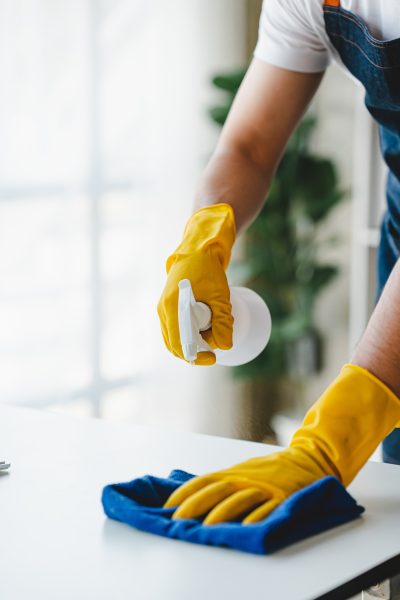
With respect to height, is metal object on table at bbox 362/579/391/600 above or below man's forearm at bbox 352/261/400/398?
below

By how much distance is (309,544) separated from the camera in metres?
1.03

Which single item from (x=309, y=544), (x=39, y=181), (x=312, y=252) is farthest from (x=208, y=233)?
(x=312, y=252)

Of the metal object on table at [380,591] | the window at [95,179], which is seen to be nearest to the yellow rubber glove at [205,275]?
the metal object on table at [380,591]

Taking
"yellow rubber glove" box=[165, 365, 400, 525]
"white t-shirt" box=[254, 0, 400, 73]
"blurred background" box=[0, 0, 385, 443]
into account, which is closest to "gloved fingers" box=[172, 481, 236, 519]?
"yellow rubber glove" box=[165, 365, 400, 525]

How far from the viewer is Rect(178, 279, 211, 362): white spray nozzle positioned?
4.13ft

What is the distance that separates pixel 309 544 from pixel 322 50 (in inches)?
36.2

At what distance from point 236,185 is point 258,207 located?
0.06 m

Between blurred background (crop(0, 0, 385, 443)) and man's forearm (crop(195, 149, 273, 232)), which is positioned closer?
man's forearm (crop(195, 149, 273, 232))

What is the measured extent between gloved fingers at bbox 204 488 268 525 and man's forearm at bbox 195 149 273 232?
0.64 metres

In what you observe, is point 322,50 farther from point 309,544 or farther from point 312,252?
point 312,252

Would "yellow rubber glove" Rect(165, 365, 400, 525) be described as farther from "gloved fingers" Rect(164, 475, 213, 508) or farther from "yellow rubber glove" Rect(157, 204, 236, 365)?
"yellow rubber glove" Rect(157, 204, 236, 365)

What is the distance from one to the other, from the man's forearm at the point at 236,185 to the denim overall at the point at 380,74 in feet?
0.74

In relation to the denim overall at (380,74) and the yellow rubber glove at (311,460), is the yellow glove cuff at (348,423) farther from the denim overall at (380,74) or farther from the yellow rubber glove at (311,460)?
the denim overall at (380,74)

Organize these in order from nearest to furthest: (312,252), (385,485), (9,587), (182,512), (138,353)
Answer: (9,587) → (182,512) → (385,485) → (138,353) → (312,252)
